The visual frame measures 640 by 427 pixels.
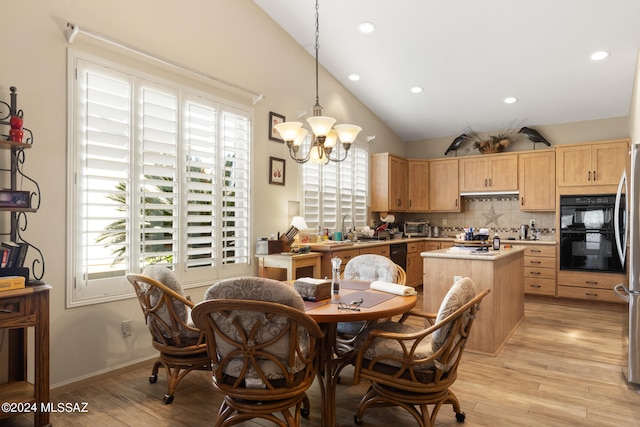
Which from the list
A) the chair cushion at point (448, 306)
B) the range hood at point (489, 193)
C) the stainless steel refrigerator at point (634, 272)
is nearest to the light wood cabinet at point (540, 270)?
the range hood at point (489, 193)

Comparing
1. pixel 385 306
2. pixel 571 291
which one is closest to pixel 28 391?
pixel 385 306

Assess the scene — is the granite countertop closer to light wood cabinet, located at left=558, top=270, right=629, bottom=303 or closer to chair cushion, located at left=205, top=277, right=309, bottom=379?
light wood cabinet, located at left=558, top=270, right=629, bottom=303

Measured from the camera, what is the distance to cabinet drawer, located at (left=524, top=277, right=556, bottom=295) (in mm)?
5926

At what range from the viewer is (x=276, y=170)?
4742 millimetres

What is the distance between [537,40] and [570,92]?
1483mm

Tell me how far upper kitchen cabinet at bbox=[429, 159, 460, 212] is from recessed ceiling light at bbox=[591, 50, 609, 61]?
105 inches

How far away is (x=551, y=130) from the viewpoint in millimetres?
6441

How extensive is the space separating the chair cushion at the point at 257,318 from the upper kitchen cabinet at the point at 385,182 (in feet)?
16.2

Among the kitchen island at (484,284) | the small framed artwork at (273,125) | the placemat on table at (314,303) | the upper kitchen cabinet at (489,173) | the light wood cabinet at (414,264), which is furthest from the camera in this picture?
the light wood cabinet at (414,264)

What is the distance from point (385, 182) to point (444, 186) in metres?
1.18

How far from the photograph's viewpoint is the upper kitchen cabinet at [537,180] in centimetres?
615

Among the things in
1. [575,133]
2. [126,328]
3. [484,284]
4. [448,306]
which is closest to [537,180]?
[575,133]

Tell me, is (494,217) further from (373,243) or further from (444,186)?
(373,243)

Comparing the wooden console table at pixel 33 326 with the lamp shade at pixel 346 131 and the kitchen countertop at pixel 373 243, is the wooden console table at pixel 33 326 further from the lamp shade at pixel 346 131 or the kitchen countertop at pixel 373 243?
the kitchen countertop at pixel 373 243
